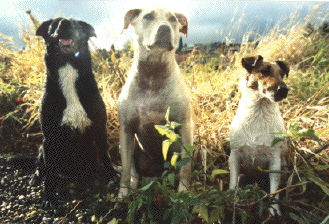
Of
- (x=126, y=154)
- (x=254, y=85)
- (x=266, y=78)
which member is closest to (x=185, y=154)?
(x=126, y=154)

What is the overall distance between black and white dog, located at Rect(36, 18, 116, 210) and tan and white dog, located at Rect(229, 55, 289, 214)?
128 centimetres

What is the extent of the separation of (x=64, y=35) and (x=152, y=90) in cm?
85

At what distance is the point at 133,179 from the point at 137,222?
61 centimetres

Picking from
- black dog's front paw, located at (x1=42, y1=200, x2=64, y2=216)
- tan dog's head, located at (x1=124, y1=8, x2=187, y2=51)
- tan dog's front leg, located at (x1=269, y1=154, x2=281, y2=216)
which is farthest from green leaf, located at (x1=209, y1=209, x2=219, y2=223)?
black dog's front paw, located at (x1=42, y1=200, x2=64, y2=216)

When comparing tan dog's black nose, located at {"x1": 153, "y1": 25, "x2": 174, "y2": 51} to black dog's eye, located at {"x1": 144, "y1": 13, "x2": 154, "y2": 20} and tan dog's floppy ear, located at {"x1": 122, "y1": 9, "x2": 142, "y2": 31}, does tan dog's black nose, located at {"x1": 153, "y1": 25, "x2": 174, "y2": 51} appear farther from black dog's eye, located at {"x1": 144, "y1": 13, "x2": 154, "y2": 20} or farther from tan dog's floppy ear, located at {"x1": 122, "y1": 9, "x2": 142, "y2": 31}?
tan dog's floppy ear, located at {"x1": 122, "y1": 9, "x2": 142, "y2": 31}

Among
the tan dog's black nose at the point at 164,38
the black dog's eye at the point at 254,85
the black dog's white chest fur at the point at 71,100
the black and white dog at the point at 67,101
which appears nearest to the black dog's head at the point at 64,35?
the black and white dog at the point at 67,101

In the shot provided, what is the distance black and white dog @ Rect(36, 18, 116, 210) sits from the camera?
103 inches

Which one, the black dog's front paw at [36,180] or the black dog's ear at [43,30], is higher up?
the black dog's ear at [43,30]

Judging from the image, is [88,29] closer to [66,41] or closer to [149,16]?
[66,41]

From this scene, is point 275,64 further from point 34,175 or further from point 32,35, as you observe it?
point 32,35

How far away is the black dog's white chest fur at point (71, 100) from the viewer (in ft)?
8.77

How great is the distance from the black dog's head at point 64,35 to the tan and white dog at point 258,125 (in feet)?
4.52

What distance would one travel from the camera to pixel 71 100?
8.92ft

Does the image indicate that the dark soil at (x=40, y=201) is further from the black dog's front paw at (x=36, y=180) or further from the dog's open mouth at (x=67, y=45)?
the dog's open mouth at (x=67, y=45)
